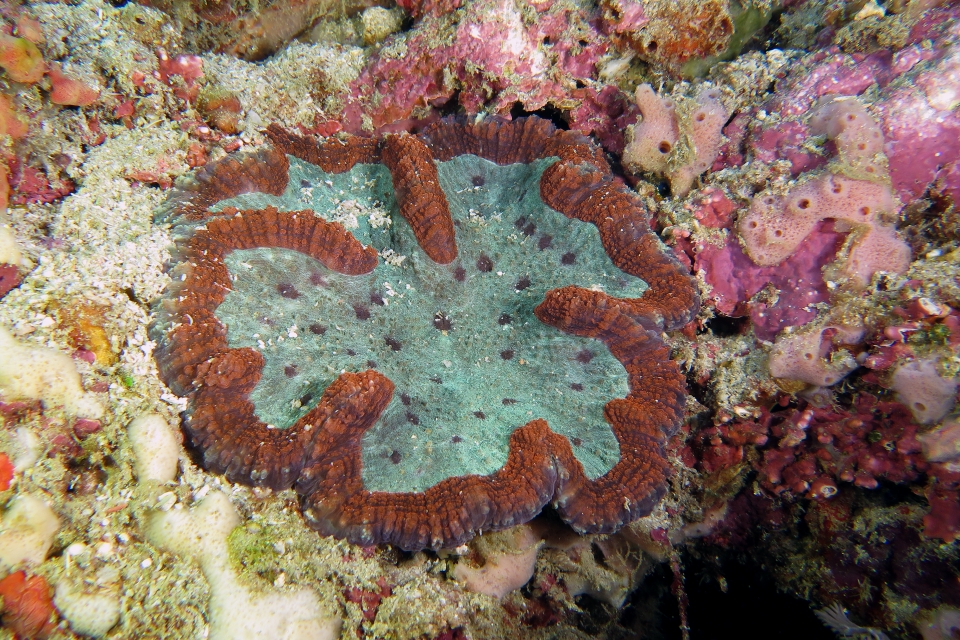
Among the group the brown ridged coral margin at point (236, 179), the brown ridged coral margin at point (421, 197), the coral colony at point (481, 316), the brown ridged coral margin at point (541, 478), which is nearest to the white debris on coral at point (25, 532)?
the coral colony at point (481, 316)

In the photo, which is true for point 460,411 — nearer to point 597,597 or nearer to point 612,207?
point 612,207

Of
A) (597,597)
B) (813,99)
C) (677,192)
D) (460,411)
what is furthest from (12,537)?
(813,99)

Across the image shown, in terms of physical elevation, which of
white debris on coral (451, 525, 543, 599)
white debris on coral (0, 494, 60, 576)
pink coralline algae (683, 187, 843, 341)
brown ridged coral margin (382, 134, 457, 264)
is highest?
brown ridged coral margin (382, 134, 457, 264)

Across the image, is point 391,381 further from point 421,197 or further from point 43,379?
point 43,379

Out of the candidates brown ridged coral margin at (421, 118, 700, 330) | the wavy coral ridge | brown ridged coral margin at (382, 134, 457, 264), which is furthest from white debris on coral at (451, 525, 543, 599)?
brown ridged coral margin at (382, 134, 457, 264)

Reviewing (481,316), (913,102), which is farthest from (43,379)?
(913,102)

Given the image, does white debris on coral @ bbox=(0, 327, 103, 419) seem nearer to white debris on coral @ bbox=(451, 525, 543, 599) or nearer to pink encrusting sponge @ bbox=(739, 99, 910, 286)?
white debris on coral @ bbox=(451, 525, 543, 599)

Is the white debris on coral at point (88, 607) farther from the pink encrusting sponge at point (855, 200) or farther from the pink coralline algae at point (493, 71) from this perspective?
the pink encrusting sponge at point (855, 200)
